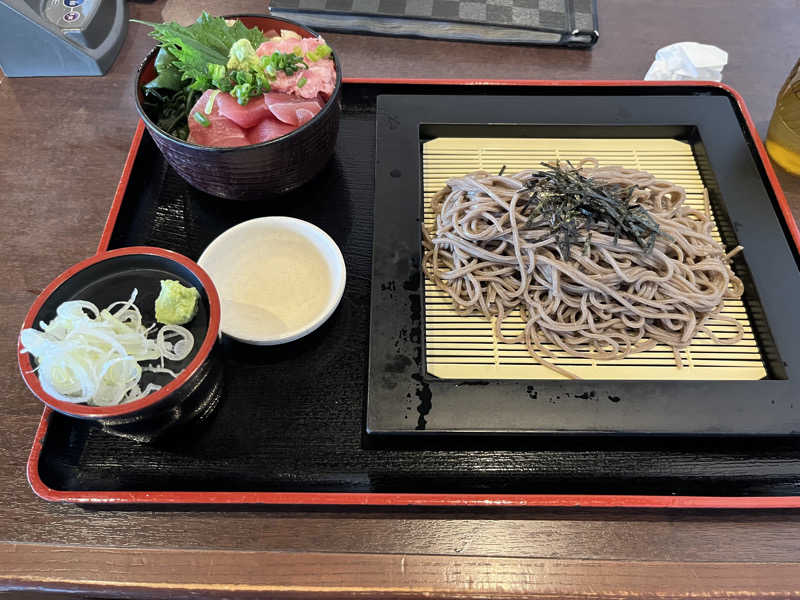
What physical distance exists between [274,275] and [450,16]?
136cm

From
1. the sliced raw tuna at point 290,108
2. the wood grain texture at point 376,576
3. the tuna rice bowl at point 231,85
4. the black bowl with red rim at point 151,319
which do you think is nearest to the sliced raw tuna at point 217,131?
the tuna rice bowl at point 231,85

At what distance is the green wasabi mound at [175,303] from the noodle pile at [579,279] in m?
0.62

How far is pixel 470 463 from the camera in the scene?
50.1 inches

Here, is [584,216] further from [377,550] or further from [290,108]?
[377,550]

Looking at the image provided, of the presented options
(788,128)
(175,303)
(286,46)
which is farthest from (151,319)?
(788,128)

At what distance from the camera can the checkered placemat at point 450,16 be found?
7.06 feet

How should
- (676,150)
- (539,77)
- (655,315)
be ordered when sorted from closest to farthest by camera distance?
(655,315), (676,150), (539,77)

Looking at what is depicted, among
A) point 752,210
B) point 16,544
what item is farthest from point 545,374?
point 16,544

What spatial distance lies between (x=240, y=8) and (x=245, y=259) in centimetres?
144

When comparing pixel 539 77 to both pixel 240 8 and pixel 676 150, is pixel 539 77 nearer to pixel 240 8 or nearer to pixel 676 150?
pixel 676 150

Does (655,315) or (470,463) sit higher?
(655,315)

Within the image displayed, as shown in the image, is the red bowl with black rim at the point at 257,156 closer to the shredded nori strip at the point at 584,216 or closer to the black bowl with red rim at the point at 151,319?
the black bowl with red rim at the point at 151,319

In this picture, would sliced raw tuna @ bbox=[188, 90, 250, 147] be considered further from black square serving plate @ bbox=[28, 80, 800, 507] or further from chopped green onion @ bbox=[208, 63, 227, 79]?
black square serving plate @ bbox=[28, 80, 800, 507]

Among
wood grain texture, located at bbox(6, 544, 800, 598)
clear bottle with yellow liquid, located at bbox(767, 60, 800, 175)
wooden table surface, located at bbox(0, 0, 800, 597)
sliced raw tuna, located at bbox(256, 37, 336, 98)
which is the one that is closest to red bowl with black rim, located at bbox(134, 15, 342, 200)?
sliced raw tuna, located at bbox(256, 37, 336, 98)
